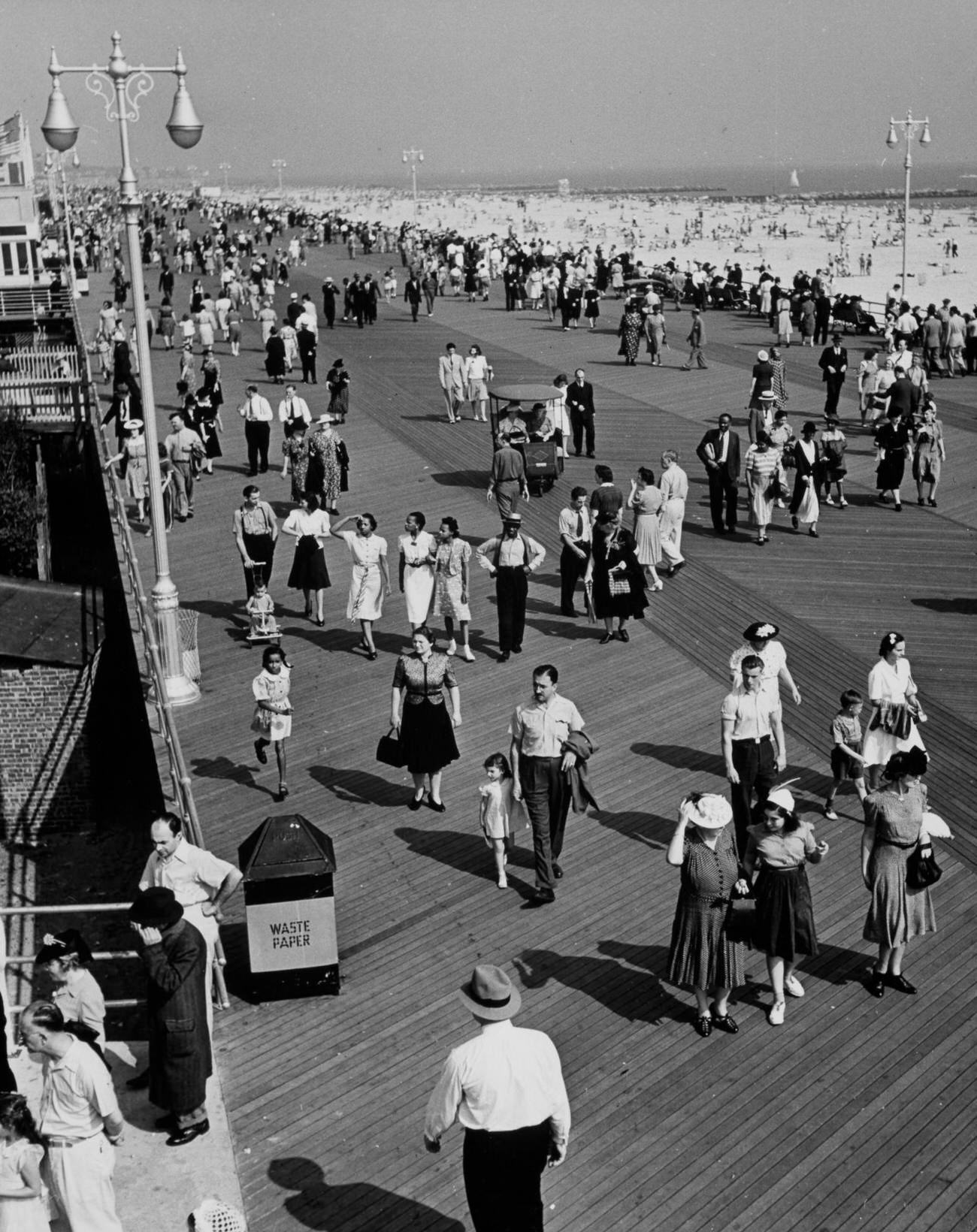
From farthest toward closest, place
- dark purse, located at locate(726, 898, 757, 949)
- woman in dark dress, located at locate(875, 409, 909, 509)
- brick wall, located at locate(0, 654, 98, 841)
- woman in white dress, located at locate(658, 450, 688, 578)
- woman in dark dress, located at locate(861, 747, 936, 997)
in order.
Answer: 1. woman in dark dress, located at locate(875, 409, 909, 509)
2. brick wall, located at locate(0, 654, 98, 841)
3. woman in white dress, located at locate(658, 450, 688, 578)
4. woman in dark dress, located at locate(861, 747, 936, 997)
5. dark purse, located at locate(726, 898, 757, 949)

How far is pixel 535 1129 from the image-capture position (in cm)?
619

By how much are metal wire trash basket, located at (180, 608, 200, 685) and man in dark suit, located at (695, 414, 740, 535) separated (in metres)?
6.91

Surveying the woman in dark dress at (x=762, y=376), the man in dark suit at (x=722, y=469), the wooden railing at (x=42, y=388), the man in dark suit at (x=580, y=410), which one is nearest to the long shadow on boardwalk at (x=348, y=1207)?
the man in dark suit at (x=722, y=469)

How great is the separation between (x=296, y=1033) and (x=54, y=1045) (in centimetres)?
255

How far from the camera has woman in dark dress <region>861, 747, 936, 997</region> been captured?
28.8 feet

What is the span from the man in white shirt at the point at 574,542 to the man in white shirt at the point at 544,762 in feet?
18.6

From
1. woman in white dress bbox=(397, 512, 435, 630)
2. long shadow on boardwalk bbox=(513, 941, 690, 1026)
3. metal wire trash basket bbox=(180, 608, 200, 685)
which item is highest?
woman in white dress bbox=(397, 512, 435, 630)

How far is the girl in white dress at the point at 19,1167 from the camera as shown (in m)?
6.04

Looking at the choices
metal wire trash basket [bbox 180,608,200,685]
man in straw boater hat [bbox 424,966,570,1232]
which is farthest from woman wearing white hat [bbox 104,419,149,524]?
man in straw boater hat [bbox 424,966,570,1232]

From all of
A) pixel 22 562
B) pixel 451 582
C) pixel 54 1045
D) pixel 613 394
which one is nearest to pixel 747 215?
pixel 613 394

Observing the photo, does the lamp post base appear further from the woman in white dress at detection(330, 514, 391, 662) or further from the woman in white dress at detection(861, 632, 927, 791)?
the woman in white dress at detection(861, 632, 927, 791)

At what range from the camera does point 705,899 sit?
8.44 m

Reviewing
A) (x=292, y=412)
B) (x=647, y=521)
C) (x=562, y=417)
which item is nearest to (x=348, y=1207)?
(x=647, y=521)

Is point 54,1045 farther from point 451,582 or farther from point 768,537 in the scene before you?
point 768,537
